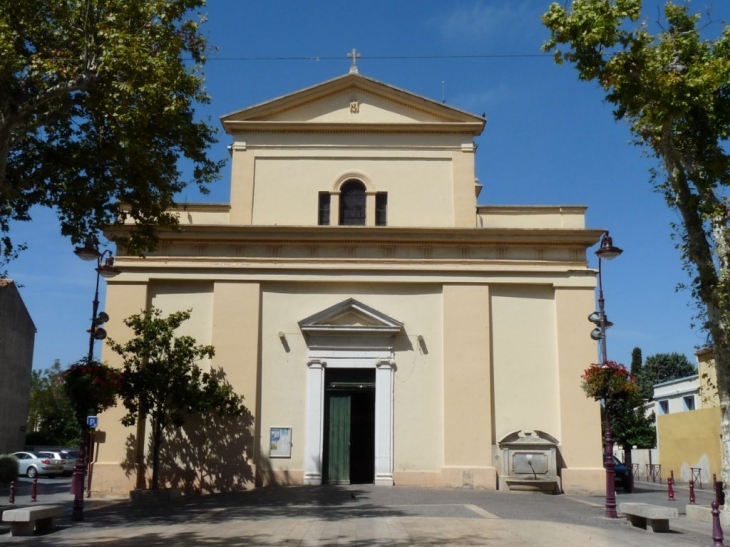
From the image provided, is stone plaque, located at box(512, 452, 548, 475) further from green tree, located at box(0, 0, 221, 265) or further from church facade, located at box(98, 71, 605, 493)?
green tree, located at box(0, 0, 221, 265)

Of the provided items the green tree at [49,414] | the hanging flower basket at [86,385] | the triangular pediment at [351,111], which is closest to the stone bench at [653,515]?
the hanging flower basket at [86,385]

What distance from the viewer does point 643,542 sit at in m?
12.7

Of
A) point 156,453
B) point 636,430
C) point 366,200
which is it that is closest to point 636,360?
point 636,430

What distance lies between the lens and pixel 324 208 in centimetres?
2430

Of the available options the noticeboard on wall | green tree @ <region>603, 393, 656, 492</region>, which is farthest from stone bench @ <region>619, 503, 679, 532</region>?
green tree @ <region>603, 393, 656, 492</region>

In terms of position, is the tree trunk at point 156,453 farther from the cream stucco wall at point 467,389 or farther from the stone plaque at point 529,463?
the stone plaque at point 529,463

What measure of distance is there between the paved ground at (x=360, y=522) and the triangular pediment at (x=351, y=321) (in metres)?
4.58

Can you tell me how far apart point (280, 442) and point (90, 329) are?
6.31m

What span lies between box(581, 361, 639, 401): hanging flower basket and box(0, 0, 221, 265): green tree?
10.1 metres

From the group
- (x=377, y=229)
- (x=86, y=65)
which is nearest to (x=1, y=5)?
(x=86, y=65)

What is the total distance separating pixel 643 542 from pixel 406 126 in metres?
15.2

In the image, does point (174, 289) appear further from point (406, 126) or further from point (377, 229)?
Result: point (406, 126)

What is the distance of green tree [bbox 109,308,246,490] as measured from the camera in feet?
67.0

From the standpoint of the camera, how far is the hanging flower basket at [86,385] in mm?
16953
